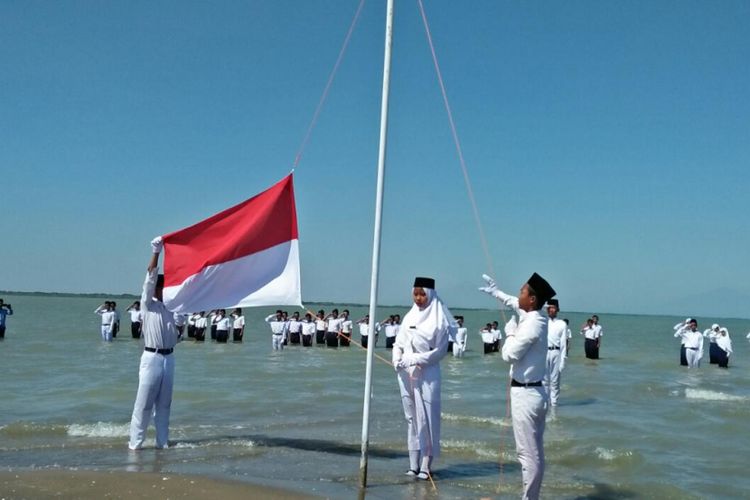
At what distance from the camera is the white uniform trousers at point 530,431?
565cm

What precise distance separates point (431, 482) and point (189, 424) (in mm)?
4700

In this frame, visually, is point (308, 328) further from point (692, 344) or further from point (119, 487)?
point (119, 487)

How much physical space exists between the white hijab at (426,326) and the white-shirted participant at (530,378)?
1252mm

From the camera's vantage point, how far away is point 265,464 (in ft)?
25.1

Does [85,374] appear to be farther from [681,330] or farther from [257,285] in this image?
[681,330]

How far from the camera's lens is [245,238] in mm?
7527

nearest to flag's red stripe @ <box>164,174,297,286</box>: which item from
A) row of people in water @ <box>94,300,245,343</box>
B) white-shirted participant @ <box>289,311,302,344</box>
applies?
row of people in water @ <box>94,300,245,343</box>

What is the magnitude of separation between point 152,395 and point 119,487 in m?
1.78

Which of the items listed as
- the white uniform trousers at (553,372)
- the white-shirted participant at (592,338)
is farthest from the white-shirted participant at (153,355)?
the white-shirted participant at (592,338)

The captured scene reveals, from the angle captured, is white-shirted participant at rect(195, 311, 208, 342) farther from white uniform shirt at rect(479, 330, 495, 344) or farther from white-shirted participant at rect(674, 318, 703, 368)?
white-shirted participant at rect(674, 318, 703, 368)

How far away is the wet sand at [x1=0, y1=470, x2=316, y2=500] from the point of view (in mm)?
5879

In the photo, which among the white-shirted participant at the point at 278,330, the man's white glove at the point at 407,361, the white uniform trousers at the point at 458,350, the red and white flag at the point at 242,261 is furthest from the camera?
the white-shirted participant at the point at 278,330

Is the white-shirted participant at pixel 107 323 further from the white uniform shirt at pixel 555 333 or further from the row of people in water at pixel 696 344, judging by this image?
the row of people in water at pixel 696 344

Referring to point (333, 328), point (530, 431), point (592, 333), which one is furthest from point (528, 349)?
point (333, 328)
